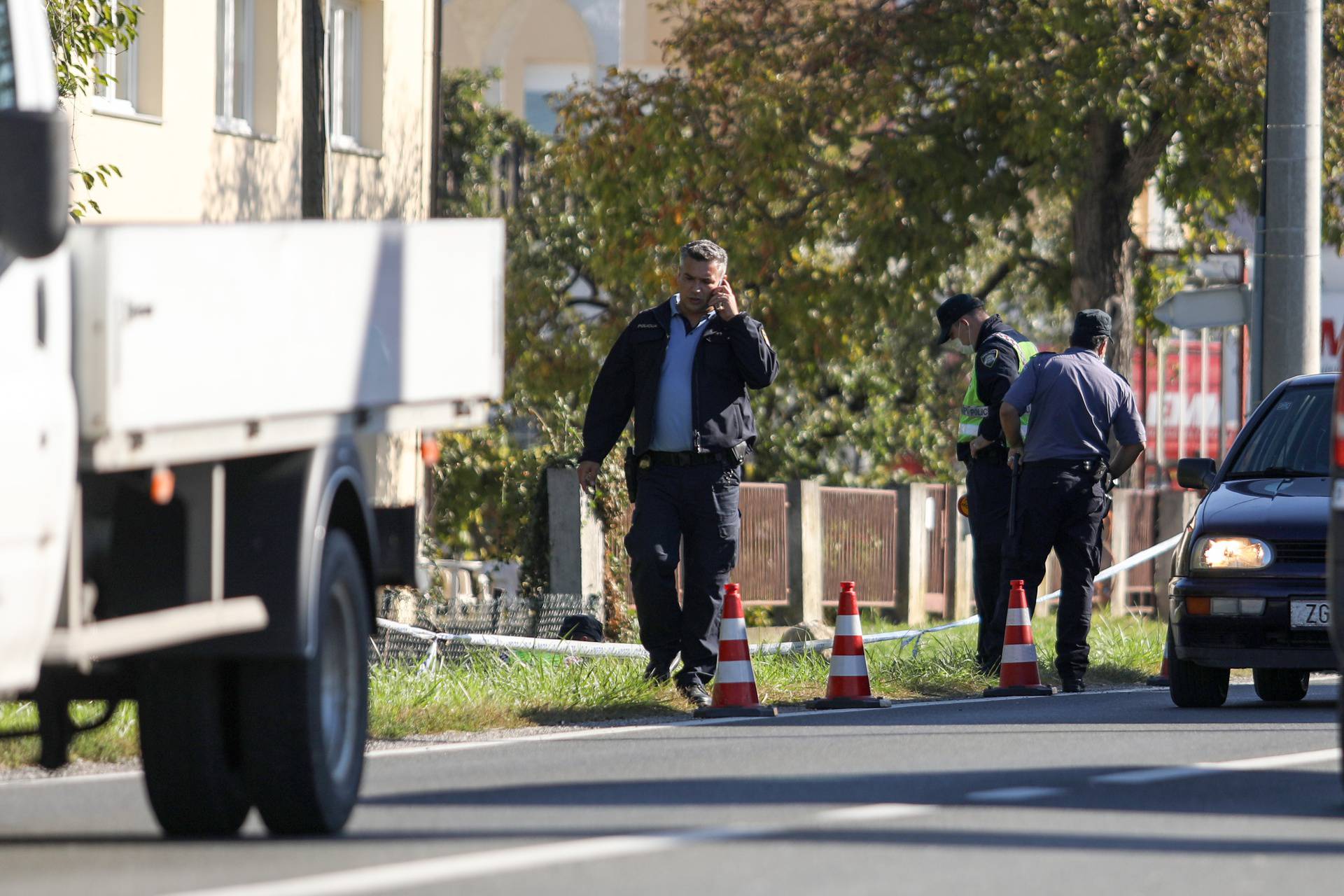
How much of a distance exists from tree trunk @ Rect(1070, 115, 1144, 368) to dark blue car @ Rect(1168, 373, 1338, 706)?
1109 centimetres

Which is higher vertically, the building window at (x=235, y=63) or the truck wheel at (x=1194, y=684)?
the building window at (x=235, y=63)

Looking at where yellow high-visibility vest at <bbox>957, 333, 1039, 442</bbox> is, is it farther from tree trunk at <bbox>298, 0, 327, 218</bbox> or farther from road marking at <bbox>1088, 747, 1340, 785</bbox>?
tree trunk at <bbox>298, 0, 327, 218</bbox>

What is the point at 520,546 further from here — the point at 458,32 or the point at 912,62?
the point at 458,32

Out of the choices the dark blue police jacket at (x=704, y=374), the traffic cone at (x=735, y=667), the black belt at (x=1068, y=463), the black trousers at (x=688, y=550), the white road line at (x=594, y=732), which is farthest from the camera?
the black belt at (x=1068, y=463)

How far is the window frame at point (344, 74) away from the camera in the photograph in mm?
23156

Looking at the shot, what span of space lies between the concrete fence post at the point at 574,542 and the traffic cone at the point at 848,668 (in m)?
5.29

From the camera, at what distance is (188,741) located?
6.81 metres

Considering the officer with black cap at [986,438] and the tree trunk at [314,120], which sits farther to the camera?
the tree trunk at [314,120]

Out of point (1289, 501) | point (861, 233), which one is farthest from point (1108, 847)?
point (861, 233)

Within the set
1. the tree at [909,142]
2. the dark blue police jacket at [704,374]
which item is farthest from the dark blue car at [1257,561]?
the tree at [909,142]

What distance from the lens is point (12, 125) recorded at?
18.8 ft

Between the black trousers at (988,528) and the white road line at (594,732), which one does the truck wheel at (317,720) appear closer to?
the white road line at (594,732)

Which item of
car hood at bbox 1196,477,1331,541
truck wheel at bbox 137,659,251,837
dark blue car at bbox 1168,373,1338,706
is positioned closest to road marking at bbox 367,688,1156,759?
dark blue car at bbox 1168,373,1338,706

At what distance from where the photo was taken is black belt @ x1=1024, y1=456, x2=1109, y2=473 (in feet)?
43.7
